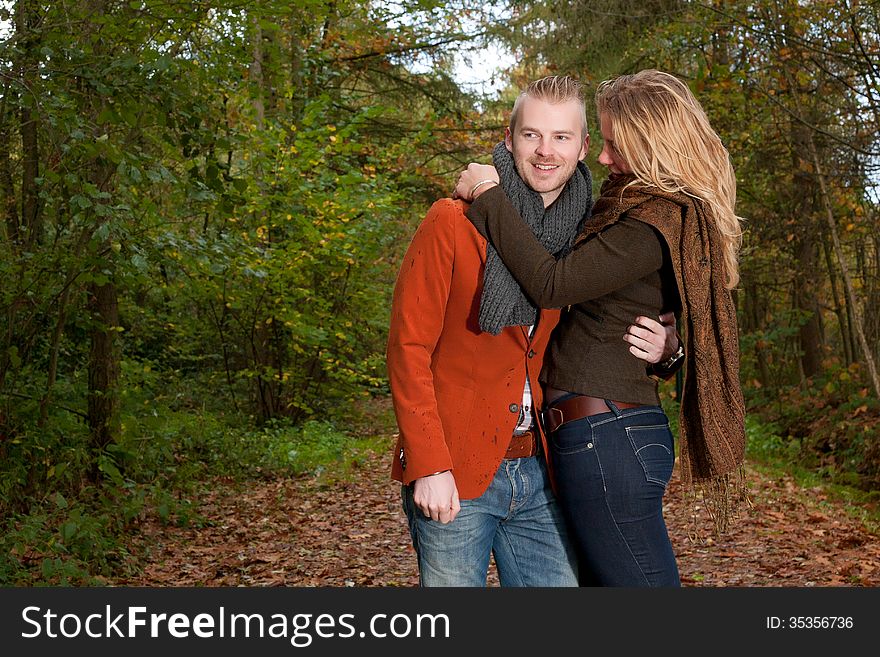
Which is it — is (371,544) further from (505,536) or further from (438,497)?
(438,497)

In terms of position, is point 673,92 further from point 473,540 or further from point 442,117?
point 442,117

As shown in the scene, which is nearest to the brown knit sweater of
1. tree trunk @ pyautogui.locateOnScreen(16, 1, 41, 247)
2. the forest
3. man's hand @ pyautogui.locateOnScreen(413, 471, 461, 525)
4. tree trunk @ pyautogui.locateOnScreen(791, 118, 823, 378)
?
man's hand @ pyautogui.locateOnScreen(413, 471, 461, 525)

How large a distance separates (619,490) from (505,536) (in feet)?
1.41

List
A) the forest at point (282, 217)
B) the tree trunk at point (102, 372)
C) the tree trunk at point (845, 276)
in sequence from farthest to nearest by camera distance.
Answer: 1. the tree trunk at point (845, 276)
2. the tree trunk at point (102, 372)
3. the forest at point (282, 217)

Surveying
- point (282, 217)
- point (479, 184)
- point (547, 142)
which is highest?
point (282, 217)

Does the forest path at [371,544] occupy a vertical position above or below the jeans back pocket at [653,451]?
below

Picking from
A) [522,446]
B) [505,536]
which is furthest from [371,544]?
[522,446]

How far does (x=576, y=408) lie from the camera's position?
2.71m

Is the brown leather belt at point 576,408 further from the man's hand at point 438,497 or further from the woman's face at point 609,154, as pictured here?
the woman's face at point 609,154

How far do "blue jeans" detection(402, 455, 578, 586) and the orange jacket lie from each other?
78mm

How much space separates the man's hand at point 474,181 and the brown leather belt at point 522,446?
726 mm

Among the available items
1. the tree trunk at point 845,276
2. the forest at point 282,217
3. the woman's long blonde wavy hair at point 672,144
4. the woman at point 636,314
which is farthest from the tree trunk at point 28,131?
the tree trunk at point 845,276

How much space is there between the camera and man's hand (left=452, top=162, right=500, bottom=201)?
9.12 feet

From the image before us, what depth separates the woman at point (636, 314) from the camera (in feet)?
8.73
